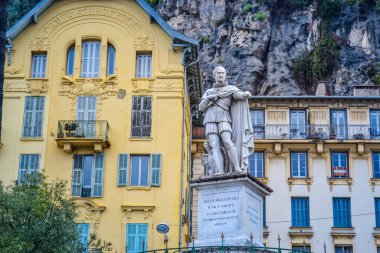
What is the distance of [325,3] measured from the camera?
69000 millimetres

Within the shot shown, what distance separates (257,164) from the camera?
4803cm

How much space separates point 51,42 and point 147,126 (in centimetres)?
738

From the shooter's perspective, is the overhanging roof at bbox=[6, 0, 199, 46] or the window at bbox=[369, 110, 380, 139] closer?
the overhanging roof at bbox=[6, 0, 199, 46]

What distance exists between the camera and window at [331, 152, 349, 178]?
47750mm

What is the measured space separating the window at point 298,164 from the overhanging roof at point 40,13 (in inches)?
479

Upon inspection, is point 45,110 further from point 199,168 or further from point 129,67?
point 199,168

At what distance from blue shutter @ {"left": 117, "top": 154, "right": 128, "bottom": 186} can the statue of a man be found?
19.1 m

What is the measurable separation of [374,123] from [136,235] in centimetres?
2002

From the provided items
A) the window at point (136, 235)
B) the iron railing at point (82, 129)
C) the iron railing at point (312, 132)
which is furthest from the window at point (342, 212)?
the iron railing at point (82, 129)

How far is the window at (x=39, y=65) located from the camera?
41.1 metres

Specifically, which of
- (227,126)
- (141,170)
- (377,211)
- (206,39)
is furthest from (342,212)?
(227,126)

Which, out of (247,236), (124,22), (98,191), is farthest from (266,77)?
(247,236)

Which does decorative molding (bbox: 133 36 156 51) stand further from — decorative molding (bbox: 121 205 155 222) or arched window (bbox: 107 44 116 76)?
decorative molding (bbox: 121 205 155 222)

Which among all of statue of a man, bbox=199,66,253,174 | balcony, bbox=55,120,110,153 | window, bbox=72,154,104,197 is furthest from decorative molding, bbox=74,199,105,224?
statue of a man, bbox=199,66,253,174
